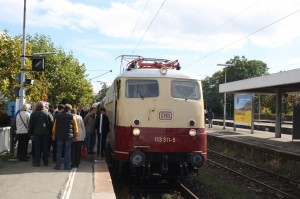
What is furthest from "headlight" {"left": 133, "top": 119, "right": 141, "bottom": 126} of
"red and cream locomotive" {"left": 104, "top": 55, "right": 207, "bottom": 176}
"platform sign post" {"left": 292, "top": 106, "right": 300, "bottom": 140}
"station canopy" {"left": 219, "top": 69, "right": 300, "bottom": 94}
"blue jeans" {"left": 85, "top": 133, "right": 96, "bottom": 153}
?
"platform sign post" {"left": 292, "top": 106, "right": 300, "bottom": 140}

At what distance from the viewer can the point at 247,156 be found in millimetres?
19016

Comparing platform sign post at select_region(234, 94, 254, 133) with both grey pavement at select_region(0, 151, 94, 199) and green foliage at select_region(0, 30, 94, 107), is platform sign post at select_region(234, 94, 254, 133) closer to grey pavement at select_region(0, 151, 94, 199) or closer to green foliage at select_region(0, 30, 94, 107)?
green foliage at select_region(0, 30, 94, 107)

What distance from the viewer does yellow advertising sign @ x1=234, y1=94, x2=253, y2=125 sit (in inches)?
1121

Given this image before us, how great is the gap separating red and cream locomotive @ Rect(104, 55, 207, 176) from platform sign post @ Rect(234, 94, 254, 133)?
727 inches

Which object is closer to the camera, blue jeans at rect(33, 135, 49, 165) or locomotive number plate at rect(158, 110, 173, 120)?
locomotive number plate at rect(158, 110, 173, 120)

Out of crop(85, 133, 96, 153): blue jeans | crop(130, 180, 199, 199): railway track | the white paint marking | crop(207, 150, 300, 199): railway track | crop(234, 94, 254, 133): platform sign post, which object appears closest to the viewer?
the white paint marking

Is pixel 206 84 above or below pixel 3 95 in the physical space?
above

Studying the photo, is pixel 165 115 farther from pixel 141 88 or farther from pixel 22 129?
pixel 22 129

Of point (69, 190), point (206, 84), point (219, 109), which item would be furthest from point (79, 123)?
point (206, 84)

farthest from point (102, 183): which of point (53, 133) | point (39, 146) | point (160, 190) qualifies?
point (160, 190)

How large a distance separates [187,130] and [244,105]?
65.3 feet

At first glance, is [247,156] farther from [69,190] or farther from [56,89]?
[56,89]

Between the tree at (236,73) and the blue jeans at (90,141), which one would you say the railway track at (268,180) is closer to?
the blue jeans at (90,141)

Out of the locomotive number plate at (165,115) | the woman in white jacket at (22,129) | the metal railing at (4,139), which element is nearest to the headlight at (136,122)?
the locomotive number plate at (165,115)
